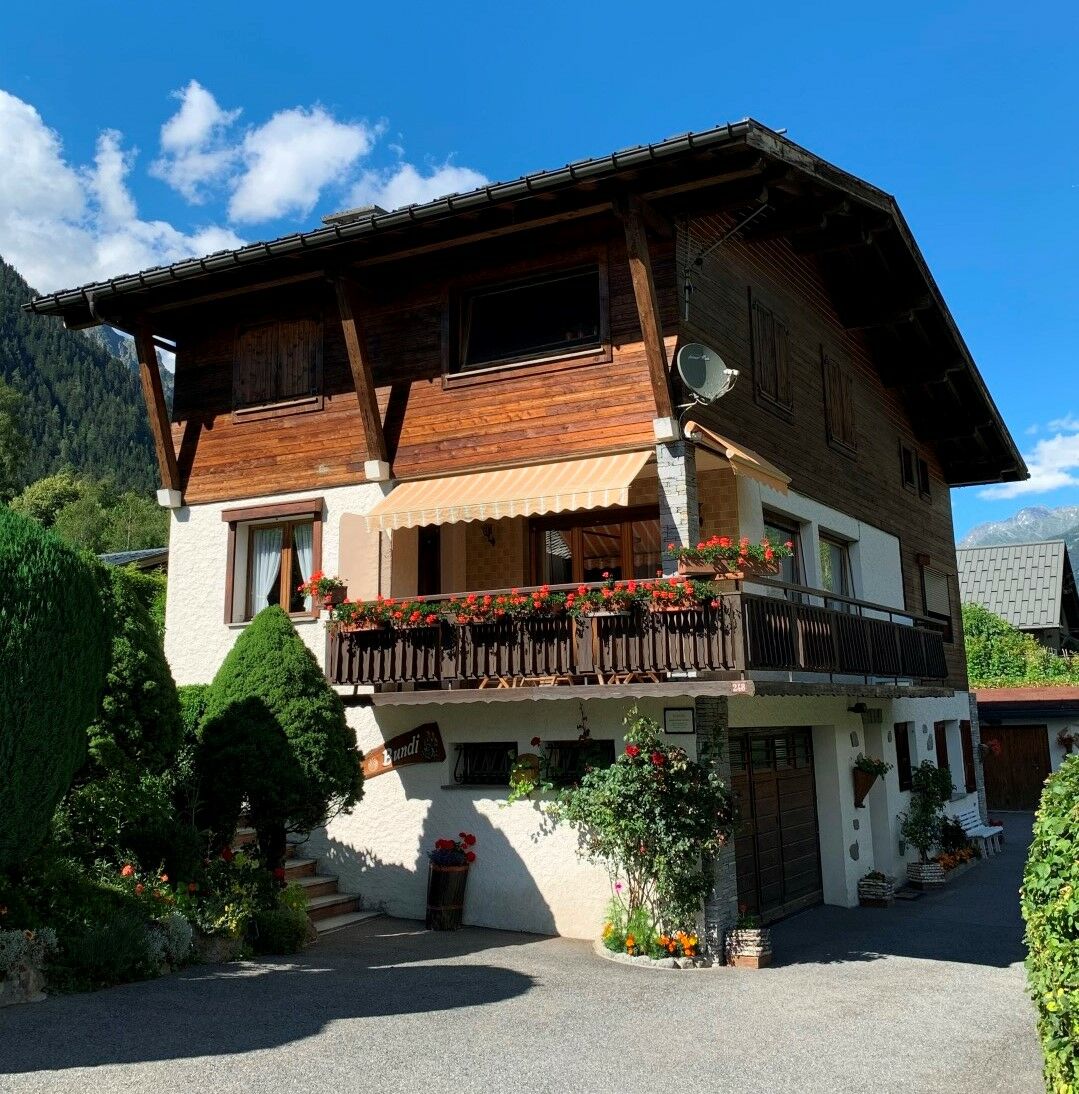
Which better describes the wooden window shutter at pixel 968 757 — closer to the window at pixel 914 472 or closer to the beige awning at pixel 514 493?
the window at pixel 914 472

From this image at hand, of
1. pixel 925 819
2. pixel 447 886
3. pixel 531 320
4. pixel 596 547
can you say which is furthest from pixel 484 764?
pixel 925 819

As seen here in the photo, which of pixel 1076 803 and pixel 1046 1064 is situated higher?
pixel 1076 803

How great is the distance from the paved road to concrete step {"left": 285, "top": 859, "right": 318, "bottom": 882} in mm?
1994

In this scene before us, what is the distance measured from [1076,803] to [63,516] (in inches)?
3102

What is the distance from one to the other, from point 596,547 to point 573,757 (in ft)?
12.0

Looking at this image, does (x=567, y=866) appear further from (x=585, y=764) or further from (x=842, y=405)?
(x=842, y=405)

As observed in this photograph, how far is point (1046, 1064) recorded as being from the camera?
263 inches

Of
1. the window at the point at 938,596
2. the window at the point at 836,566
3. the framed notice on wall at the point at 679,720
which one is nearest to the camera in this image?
the framed notice on wall at the point at 679,720

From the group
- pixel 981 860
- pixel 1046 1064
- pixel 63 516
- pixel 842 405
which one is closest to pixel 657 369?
pixel 842 405

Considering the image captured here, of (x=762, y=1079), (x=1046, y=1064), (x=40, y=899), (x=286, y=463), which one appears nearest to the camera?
(x=1046, y=1064)

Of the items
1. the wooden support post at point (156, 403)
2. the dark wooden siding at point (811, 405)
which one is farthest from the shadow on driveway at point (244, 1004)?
the wooden support post at point (156, 403)

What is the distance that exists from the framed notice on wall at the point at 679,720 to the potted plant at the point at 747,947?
2.41 meters

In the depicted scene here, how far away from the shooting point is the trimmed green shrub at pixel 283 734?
12.3m

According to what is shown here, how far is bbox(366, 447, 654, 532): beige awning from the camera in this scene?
13211 mm
